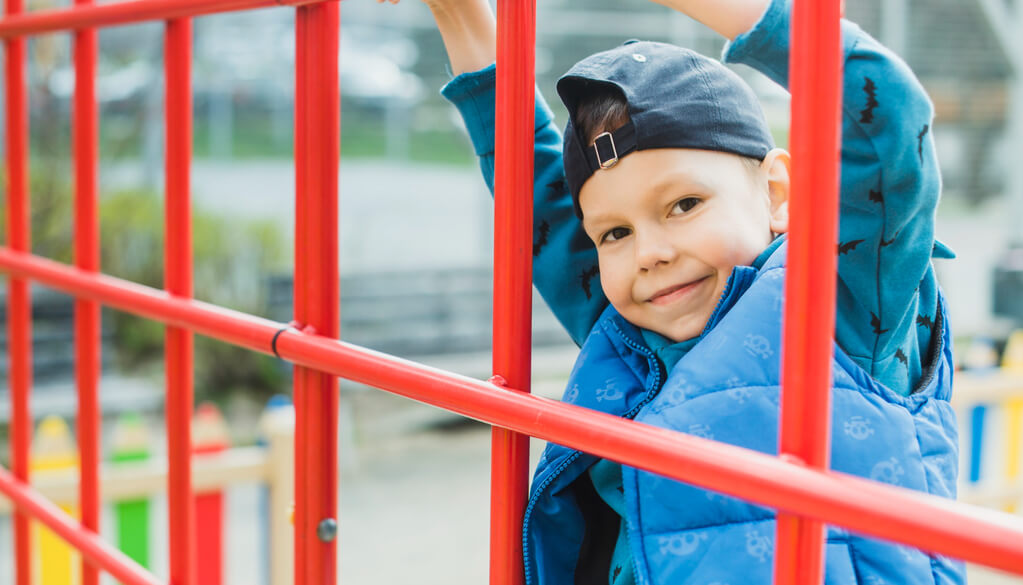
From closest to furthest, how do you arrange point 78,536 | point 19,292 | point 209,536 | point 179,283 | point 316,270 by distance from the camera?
point 316,270, point 179,283, point 78,536, point 19,292, point 209,536

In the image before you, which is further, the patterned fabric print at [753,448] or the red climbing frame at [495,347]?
the patterned fabric print at [753,448]

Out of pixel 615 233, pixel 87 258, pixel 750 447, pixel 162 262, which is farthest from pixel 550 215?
pixel 162 262

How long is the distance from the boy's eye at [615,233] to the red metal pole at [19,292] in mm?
1093

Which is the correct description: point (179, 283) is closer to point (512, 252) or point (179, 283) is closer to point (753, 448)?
point (512, 252)

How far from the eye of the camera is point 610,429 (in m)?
0.62

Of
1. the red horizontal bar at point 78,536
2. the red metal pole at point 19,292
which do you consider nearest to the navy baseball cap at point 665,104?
the red horizontal bar at point 78,536

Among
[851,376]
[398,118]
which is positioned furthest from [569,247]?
[398,118]

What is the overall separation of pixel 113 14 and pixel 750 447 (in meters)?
0.91

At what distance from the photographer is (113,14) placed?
1.18 meters

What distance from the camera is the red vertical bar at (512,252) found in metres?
0.72

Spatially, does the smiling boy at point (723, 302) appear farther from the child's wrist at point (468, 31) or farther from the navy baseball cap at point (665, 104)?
the child's wrist at point (468, 31)

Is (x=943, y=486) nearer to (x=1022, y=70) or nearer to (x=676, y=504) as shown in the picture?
(x=676, y=504)

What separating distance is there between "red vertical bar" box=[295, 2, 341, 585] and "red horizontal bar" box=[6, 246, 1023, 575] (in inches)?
1.4

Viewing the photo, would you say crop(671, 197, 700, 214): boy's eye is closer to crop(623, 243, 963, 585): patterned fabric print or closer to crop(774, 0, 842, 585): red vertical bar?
crop(623, 243, 963, 585): patterned fabric print
